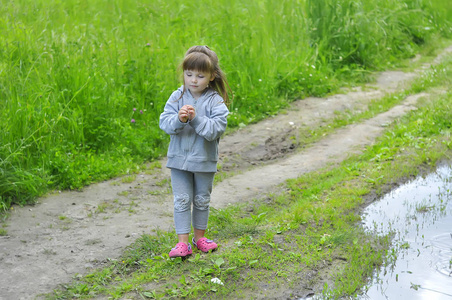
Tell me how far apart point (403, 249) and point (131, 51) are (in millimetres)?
4781

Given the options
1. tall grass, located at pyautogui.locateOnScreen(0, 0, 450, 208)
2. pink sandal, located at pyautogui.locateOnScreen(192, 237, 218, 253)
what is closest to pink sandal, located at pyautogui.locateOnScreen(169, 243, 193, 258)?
pink sandal, located at pyautogui.locateOnScreen(192, 237, 218, 253)

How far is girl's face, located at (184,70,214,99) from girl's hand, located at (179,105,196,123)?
0.23 m

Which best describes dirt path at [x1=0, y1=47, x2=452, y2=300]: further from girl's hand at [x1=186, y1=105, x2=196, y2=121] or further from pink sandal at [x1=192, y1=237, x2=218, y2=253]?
girl's hand at [x1=186, y1=105, x2=196, y2=121]

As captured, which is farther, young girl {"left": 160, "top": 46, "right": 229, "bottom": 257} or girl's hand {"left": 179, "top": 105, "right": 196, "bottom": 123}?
young girl {"left": 160, "top": 46, "right": 229, "bottom": 257}

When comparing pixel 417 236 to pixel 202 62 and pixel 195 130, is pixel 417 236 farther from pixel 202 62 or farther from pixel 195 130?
pixel 202 62

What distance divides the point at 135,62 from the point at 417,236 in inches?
169

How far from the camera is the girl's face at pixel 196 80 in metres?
4.08

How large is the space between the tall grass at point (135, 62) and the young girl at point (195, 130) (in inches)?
75.4

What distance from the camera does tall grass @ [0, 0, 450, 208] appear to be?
5953mm

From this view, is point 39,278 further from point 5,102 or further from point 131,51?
point 131,51

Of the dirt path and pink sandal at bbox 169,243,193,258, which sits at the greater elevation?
pink sandal at bbox 169,243,193,258

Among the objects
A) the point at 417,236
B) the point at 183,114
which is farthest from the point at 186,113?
the point at 417,236

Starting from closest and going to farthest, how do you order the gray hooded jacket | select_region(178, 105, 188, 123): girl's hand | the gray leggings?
select_region(178, 105, 188, 123): girl's hand
the gray hooded jacket
the gray leggings

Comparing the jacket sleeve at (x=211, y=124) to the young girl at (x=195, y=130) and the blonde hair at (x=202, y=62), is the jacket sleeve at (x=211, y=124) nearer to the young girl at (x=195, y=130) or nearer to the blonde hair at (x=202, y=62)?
the young girl at (x=195, y=130)
